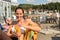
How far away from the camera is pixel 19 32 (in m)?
2.87

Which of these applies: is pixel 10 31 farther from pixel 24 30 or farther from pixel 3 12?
pixel 3 12

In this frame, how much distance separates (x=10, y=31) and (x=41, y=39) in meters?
5.75

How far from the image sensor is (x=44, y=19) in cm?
1903

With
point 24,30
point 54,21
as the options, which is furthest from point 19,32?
point 54,21

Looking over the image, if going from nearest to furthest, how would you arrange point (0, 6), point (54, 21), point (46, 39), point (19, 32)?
point (19, 32) < point (46, 39) < point (0, 6) < point (54, 21)

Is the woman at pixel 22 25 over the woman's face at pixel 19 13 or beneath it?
beneath

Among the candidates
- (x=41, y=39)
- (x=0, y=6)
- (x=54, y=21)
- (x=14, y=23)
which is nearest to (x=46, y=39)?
(x=41, y=39)

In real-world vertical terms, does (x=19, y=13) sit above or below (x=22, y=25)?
above

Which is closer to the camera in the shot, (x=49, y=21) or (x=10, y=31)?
(x=10, y=31)

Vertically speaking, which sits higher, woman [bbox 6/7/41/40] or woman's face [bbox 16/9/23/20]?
woman's face [bbox 16/9/23/20]

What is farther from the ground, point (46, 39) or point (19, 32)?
point (19, 32)

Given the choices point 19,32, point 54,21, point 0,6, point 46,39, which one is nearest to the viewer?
point 19,32

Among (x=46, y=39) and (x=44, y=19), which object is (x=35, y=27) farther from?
(x=44, y=19)

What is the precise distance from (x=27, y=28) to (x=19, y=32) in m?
0.12
